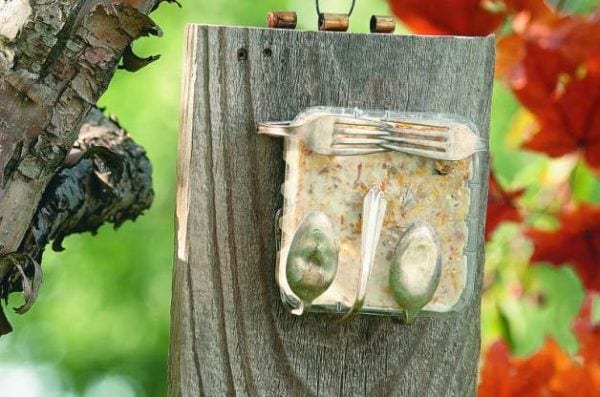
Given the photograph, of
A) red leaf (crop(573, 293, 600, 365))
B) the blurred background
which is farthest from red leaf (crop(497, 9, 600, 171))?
the blurred background

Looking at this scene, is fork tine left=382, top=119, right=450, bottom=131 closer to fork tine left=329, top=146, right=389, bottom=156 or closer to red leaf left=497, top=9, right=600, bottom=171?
fork tine left=329, top=146, right=389, bottom=156

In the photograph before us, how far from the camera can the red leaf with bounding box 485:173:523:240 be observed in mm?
1847

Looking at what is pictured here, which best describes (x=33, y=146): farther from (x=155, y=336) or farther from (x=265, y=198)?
(x=155, y=336)

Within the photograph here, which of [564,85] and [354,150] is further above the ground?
[564,85]

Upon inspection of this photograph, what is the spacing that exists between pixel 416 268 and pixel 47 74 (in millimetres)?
426

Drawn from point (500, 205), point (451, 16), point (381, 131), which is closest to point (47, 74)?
point (381, 131)

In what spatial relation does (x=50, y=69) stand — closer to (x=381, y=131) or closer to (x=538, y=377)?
(x=381, y=131)

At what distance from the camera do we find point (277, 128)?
44.3 inches

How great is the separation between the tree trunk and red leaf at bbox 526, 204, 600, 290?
0.98m

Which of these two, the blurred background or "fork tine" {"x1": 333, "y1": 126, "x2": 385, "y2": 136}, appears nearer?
"fork tine" {"x1": 333, "y1": 126, "x2": 385, "y2": 136}

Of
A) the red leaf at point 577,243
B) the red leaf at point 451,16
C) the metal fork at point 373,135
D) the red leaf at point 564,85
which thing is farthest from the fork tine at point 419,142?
the red leaf at point 577,243

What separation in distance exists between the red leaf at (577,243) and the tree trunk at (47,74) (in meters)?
0.98

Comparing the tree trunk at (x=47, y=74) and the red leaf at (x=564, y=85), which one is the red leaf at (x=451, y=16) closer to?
the red leaf at (x=564, y=85)

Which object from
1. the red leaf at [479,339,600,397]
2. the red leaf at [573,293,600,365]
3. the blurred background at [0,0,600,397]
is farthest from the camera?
the blurred background at [0,0,600,397]
